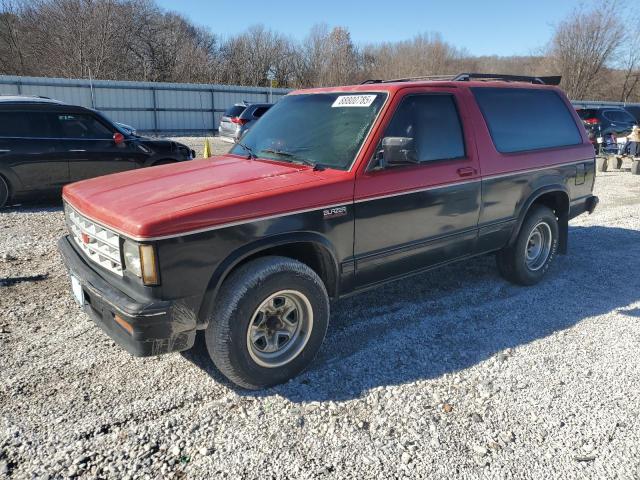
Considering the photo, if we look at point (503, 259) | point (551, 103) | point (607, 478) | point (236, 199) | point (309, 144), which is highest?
point (551, 103)

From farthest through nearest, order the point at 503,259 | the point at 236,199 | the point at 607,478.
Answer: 1. the point at 503,259
2. the point at 236,199
3. the point at 607,478

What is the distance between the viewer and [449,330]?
4.14 meters

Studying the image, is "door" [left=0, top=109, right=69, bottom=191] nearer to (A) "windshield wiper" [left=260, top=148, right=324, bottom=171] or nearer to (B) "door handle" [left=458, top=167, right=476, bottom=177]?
(A) "windshield wiper" [left=260, top=148, right=324, bottom=171]

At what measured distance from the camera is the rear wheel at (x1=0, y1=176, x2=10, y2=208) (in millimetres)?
7699

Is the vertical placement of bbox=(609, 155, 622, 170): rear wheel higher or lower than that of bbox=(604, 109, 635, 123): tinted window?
lower

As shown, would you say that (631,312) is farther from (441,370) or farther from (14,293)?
(14,293)

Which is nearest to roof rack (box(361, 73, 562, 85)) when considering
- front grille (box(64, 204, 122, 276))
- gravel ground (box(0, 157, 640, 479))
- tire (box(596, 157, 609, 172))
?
gravel ground (box(0, 157, 640, 479))

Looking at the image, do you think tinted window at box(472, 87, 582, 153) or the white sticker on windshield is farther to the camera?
tinted window at box(472, 87, 582, 153)

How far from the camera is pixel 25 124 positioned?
7793 millimetres

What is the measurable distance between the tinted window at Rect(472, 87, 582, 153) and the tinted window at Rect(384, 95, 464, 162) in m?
0.47

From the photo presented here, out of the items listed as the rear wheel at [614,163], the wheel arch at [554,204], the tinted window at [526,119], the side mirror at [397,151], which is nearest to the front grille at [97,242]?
the side mirror at [397,151]

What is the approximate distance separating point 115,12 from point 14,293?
34861 mm

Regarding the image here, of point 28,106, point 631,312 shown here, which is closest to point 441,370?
point 631,312

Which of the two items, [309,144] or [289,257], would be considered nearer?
[289,257]
